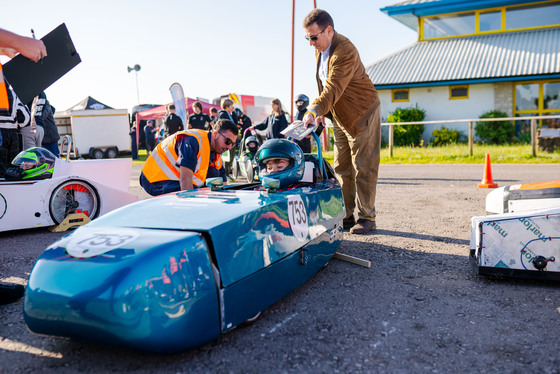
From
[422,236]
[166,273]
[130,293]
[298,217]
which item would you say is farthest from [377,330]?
[422,236]

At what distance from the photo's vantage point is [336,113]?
16.8ft

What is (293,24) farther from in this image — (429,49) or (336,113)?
(336,113)

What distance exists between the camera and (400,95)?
72.2 ft

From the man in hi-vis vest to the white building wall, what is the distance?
56.6ft

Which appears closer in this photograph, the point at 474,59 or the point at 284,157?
the point at 284,157

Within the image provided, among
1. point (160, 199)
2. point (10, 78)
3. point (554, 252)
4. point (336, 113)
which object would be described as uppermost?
point (10, 78)

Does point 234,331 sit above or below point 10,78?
below

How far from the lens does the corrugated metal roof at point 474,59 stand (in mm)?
19578

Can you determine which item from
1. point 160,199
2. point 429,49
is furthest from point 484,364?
point 429,49

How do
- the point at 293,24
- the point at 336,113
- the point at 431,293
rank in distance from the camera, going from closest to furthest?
1. the point at 431,293
2. the point at 336,113
3. the point at 293,24

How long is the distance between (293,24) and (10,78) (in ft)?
46.9

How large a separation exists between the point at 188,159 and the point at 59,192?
198 centimetres

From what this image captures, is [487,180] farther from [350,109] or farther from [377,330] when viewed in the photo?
[377,330]

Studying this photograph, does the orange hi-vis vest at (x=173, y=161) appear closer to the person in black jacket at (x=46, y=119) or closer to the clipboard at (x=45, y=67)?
the clipboard at (x=45, y=67)
